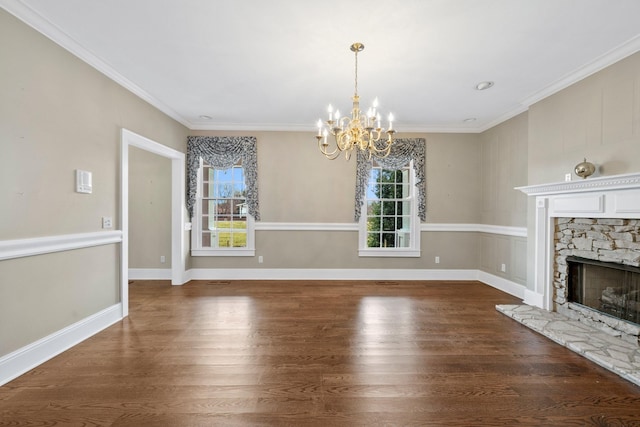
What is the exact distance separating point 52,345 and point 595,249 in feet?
17.5

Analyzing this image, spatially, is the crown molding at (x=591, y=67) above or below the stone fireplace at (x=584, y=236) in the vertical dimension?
above

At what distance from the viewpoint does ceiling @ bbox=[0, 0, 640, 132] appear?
2.22 meters

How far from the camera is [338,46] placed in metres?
2.70

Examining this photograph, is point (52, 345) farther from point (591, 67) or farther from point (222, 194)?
point (591, 67)

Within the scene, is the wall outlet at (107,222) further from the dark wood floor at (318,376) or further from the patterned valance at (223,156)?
the patterned valance at (223,156)

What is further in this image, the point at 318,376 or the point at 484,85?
the point at 484,85

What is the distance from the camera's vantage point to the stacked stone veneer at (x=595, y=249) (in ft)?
9.01

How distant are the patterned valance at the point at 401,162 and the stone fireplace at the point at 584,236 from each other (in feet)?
5.91

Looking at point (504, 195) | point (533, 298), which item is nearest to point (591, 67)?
point (504, 195)

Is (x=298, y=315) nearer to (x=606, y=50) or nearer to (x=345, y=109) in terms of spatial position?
(x=345, y=109)

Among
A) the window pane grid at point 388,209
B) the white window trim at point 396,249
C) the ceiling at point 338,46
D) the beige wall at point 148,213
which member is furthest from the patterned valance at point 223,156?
the window pane grid at point 388,209

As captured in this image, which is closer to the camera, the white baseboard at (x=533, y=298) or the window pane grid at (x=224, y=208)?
the white baseboard at (x=533, y=298)

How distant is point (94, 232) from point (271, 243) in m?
2.73

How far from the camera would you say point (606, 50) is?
2777mm
